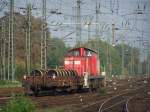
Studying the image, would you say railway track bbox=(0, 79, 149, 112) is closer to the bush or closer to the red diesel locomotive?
the red diesel locomotive

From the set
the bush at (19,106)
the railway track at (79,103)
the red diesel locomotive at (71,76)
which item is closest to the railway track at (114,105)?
the railway track at (79,103)

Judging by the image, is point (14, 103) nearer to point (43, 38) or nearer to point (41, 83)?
point (41, 83)

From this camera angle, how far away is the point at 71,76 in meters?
39.6

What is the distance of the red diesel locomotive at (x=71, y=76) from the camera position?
36969 millimetres

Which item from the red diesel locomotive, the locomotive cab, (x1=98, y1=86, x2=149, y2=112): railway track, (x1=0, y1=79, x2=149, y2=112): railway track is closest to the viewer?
(x1=98, y1=86, x2=149, y2=112): railway track

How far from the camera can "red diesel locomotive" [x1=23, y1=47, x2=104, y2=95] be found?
37.0m

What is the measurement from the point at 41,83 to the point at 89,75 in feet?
25.6

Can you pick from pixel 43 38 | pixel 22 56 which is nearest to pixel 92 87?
pixel 43 38

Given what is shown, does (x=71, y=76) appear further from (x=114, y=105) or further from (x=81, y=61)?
(x=114, y=105)

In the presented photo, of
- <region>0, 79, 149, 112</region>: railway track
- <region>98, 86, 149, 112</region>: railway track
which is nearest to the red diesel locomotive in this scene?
<region>0, 79, 149, 112</region>: railway track

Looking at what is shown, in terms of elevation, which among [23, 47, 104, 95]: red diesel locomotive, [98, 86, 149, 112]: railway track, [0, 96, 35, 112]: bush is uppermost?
[23, 47, 104, 95]: red diesel locomotive

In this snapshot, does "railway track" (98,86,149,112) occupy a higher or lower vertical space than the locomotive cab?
lower

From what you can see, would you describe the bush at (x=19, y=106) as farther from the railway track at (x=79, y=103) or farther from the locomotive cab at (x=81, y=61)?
the locomotive cab at (x=81, y=61)

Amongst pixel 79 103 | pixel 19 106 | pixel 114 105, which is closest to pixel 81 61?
pixel 79 103
